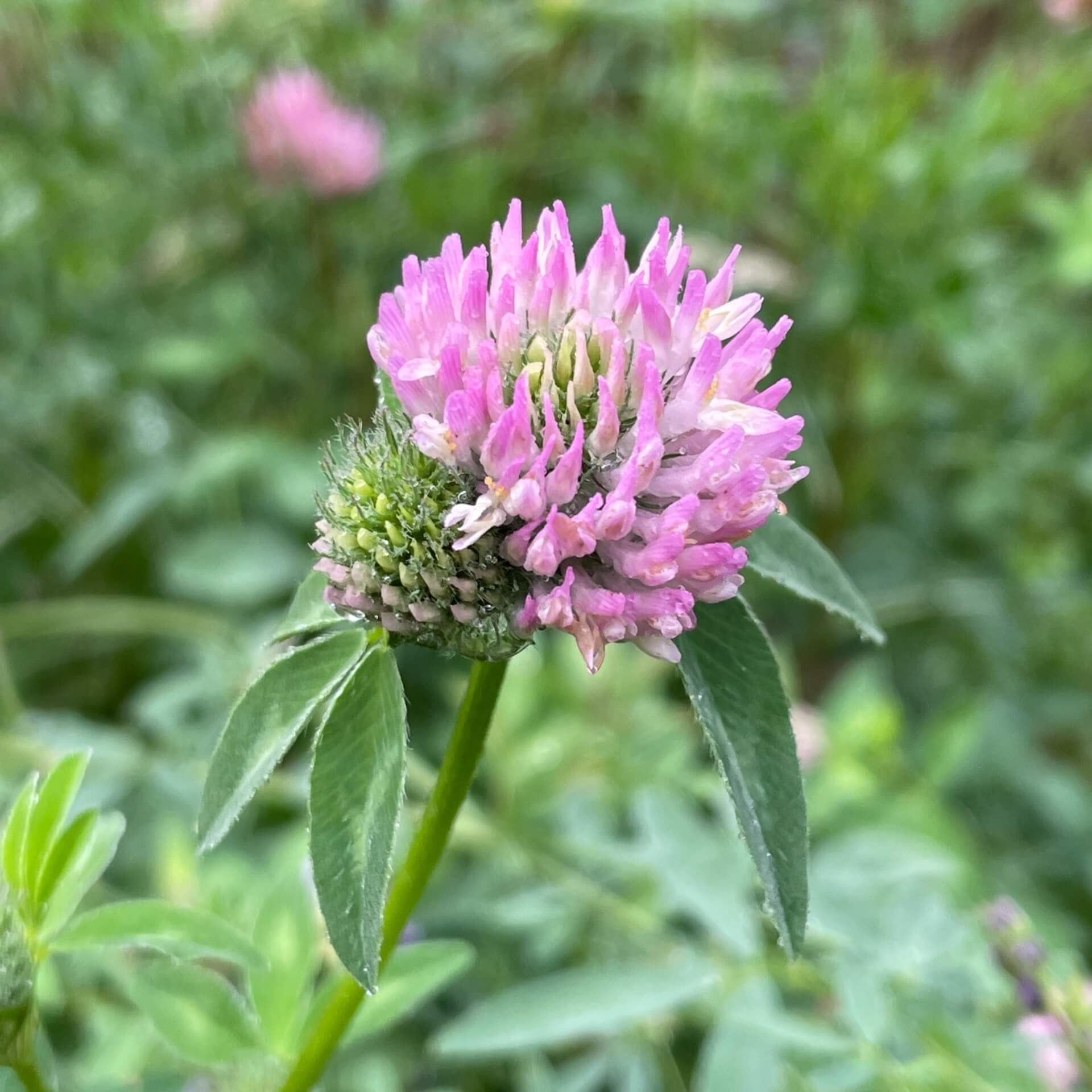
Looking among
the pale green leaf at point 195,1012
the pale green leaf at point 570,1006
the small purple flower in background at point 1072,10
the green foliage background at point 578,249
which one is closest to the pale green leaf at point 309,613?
the pale green leaf at point 195,1012

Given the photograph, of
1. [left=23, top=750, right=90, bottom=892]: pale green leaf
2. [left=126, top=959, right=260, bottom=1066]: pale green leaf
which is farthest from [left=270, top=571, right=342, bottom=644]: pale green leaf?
[left=126, top=959, right=260, bottom=1066]: pale green leaf

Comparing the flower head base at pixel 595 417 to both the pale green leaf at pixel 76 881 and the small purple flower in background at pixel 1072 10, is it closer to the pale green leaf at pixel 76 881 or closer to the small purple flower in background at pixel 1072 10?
the pale green leaf at pixel 76 881

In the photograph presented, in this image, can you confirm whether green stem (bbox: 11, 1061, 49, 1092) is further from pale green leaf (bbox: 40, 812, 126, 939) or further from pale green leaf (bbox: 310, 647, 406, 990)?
pale green leaf (bbox: 310, 647, 406, 990)

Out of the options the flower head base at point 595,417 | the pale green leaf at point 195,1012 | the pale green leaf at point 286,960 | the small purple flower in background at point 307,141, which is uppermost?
the flower head base at point 595,417

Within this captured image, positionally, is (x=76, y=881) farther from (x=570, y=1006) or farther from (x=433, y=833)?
(x=570, y=1006)

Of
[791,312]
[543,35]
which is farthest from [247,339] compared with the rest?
[791,312]

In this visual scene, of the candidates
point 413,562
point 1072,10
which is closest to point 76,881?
point 413,562

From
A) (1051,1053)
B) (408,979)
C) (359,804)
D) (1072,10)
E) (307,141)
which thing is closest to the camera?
(359,804)
